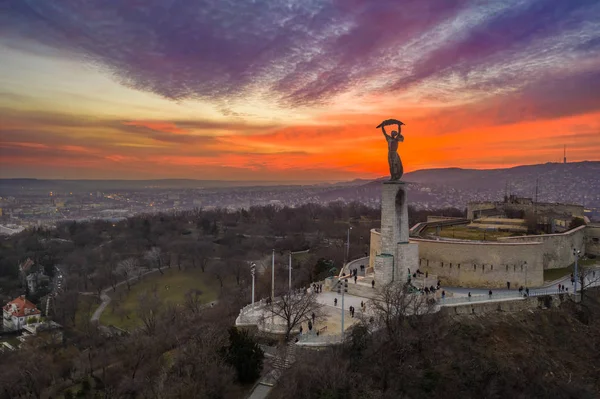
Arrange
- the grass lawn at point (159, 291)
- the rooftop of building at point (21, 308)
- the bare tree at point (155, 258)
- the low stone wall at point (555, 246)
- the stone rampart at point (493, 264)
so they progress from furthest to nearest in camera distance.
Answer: the bare tree at point (155, 258) < the rooftop of building at point (21, 308) < the grass lawn at point (159, 291) < the low stone wall at point (555, 246) < the stone rampart at point (493, 264)

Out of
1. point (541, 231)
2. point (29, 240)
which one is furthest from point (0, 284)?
point (541, 231)

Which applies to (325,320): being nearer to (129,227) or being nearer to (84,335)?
(84,335)

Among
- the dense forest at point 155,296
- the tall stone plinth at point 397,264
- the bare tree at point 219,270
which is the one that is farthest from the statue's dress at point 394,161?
the bare tree at point 219,270

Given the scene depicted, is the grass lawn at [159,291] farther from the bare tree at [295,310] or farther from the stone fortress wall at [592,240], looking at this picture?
the stone fortress wall at [592,240]

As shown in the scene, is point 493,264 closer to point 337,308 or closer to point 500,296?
point 500,296

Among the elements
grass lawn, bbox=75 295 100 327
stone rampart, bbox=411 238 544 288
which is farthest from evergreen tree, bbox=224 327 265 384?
grass lawn, bbox=75 295 100 327

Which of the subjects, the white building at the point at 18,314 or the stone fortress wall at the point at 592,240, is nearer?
the stone fortress wall at the point at 592,240
